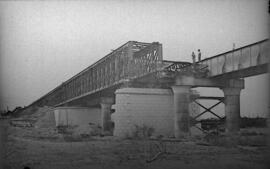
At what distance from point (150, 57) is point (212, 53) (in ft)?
8.05

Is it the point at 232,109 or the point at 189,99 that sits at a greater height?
the point at 189,99

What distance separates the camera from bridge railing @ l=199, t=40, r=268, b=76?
11586 millimetres

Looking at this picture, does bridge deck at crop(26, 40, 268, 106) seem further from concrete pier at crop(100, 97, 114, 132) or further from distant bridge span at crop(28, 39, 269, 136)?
concrete pier at crop(100, 97, 114, 132)

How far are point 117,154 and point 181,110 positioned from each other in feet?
11.1

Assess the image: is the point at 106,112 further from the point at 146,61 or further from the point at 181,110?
the point at 181,110

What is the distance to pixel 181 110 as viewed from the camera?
1288cm

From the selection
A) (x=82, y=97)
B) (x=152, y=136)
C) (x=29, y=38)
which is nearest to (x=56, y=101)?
(x=82, y=97)

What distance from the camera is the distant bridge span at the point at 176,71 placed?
11.9 meters

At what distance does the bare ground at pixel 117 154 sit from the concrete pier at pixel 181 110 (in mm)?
923

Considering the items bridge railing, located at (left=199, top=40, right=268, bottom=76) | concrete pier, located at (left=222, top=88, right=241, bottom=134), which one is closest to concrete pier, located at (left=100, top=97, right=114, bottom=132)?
bridge railing, located at (left=199, top=40, right=268, bottom=76)

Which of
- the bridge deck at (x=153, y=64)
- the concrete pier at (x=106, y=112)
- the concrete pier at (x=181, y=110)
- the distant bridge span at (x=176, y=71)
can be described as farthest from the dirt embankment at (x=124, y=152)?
the bridge deck at (x=153, y=64)

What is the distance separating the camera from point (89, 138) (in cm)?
1259

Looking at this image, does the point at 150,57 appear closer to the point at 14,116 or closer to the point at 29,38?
the point at 29,38

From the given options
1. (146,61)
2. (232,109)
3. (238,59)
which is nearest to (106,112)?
(146,61)
